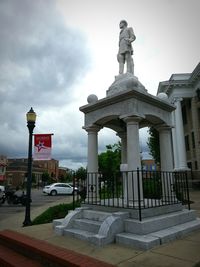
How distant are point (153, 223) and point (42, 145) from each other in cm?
537

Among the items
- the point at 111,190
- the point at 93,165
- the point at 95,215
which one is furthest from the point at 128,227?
the point at 111,190

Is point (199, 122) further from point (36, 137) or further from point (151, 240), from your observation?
point (151, 240)

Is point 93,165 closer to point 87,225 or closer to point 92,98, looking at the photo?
point 87,225

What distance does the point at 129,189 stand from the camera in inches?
237

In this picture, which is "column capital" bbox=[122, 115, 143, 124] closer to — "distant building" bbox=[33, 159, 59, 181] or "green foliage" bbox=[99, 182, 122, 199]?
"green foliage" bbox=[99, 182, 122, 199]

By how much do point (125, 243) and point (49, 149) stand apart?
203 inches

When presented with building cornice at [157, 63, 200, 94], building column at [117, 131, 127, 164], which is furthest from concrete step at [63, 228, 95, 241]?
building cornice at [157, 63, 200, 94]

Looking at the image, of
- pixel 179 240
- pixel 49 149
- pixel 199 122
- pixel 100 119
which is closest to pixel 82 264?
pixel 179 240

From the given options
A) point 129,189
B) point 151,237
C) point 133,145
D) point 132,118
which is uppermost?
point 132,118

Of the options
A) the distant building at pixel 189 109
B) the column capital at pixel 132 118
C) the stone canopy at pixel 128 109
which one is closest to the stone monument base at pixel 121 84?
the stone canopy at pixel 128 109

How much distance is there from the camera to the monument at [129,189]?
5.06m

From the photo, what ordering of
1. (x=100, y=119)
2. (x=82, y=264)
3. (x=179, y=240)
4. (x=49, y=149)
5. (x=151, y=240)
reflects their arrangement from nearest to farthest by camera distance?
(x=82, y=264) < (x=151, y=240) < (x=179, y=240) < (x=100, y=119) < (x=49, y=149)

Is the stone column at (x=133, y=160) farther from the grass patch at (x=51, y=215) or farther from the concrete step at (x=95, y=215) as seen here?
the grass patch at (x=51, y=215)

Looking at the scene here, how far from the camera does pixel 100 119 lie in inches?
283
